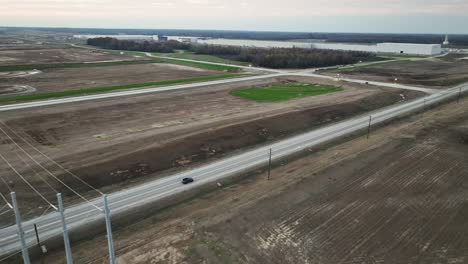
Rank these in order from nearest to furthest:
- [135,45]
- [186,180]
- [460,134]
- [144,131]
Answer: [186,180] < [144,131] < [460,134] < [135,45]

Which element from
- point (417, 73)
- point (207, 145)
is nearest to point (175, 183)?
point (207, 145)

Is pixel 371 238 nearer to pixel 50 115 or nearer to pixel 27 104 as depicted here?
pixel 50 115

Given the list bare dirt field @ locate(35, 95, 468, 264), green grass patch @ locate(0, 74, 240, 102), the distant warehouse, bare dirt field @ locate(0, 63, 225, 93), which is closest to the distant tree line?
bare dirt field @ locate(0, 63, 225, 93)

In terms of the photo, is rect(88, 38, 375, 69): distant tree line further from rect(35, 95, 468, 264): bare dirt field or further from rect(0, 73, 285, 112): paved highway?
rect(35, 95, 468, 264): bare dirt field

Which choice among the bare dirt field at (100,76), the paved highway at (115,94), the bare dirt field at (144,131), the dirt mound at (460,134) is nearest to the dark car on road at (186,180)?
the bare dirt field at (144,131)

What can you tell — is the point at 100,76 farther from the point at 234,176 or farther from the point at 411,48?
the point at 411,48

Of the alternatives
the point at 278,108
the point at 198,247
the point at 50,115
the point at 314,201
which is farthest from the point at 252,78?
the point at 198,247
